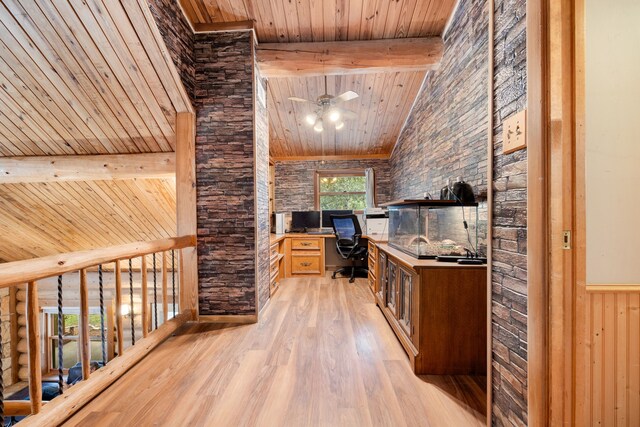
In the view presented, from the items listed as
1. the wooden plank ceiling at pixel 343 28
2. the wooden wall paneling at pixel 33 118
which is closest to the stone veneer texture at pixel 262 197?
the wooden plank ceiling at pixel 343 28

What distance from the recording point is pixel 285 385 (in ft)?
5.35

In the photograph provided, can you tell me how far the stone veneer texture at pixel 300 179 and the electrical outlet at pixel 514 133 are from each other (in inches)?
168

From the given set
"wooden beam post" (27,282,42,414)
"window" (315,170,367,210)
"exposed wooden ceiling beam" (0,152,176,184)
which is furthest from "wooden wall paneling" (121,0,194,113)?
"window" (315,170,367,210)

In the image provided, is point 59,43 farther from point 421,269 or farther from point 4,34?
point 421,269

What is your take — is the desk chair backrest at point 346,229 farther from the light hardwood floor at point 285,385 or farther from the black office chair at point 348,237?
the light hardwood floor at point 285,385

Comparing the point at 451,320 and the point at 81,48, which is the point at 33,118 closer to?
the point at 81,48

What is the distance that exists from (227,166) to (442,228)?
6.70 feet

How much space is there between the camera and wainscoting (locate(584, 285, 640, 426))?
1.20 meters

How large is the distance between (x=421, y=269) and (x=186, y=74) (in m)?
2.61

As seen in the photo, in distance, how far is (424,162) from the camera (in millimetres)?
3297

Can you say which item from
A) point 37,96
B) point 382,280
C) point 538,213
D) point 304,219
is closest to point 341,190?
point 304,219

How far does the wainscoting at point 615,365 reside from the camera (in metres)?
1.20

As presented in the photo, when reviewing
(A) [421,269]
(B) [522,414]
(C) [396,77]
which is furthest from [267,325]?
(C) [396,77]

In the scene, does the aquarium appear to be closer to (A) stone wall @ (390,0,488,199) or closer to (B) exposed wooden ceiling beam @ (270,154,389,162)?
(A) stone wall @ (390,0,488,199)
